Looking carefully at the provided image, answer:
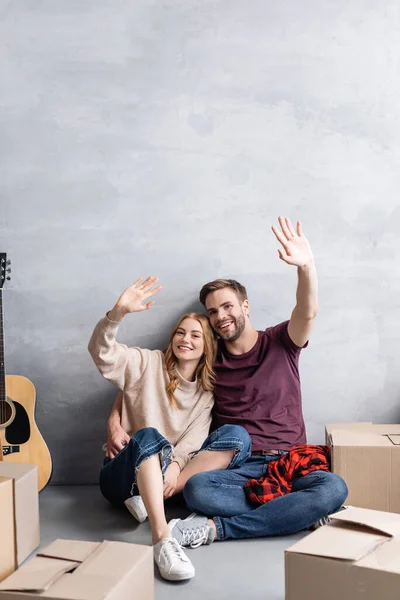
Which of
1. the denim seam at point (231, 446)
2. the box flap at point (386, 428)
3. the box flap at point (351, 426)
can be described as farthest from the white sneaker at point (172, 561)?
the box flap at point (386, 428)

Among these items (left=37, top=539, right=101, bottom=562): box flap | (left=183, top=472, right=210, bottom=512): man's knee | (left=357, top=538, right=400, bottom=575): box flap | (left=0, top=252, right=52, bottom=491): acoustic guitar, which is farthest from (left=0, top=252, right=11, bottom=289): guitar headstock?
(left=357, top=538, right=400, bottom=575): box flap

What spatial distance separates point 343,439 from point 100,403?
1.08 m

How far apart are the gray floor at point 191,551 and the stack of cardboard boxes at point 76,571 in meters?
0.08

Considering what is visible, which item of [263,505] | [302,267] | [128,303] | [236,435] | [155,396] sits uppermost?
[302,267]

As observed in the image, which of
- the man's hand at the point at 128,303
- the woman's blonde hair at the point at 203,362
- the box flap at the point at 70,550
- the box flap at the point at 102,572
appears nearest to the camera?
the box flap at the point at 102,572

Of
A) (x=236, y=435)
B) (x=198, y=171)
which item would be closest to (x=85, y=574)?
(x=236, y=435)

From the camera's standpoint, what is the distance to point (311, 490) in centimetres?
235

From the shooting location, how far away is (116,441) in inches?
105

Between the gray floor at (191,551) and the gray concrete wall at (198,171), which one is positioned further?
the gray concrete wall at (198,171)

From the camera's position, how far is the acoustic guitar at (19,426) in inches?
111

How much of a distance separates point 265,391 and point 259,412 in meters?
0.09

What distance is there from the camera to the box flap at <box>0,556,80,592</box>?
151 centimetres

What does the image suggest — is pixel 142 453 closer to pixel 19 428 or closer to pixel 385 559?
pixel 19 428

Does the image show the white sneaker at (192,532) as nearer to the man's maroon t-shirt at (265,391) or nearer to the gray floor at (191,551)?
the gray floor at (191,551)
